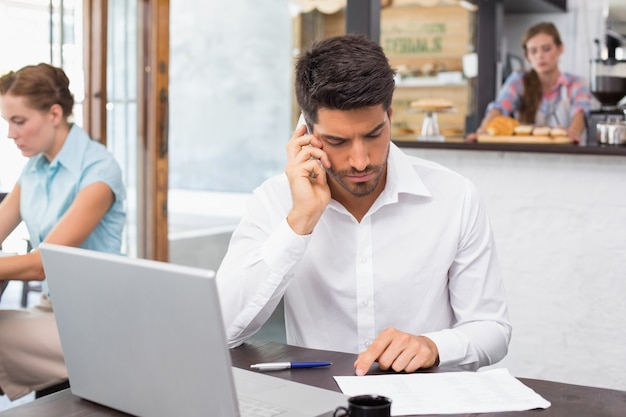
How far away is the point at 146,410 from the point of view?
116cm

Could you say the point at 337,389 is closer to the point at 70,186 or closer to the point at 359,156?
the point at 359,156

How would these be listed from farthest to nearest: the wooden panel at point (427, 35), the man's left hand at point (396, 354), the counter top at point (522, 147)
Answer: the wooden panel at point (427, 35), the counter top at point (522, 147), the man's left hand at point (396, 354)

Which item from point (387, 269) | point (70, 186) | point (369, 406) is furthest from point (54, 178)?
point (369, 406)

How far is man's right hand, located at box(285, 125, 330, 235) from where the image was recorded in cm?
169

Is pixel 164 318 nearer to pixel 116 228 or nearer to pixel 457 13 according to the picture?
pixel 116 228

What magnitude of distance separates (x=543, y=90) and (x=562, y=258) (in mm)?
2200

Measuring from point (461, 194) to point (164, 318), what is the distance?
38.2 inches

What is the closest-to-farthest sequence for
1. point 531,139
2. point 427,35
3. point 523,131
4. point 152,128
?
point 531,139
point 523,131
point 152,128
point 427,35

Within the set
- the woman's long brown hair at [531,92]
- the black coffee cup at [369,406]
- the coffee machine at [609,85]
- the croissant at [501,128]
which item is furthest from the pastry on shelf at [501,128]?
the black coffee cup at [369,406]

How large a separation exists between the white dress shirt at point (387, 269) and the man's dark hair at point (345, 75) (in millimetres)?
217

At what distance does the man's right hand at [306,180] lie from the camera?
169 cm

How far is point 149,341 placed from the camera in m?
1.08

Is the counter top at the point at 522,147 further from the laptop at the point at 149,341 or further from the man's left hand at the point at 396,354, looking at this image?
the laptop at the point at 149,341

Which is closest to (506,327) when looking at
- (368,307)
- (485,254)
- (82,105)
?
(485,254)
